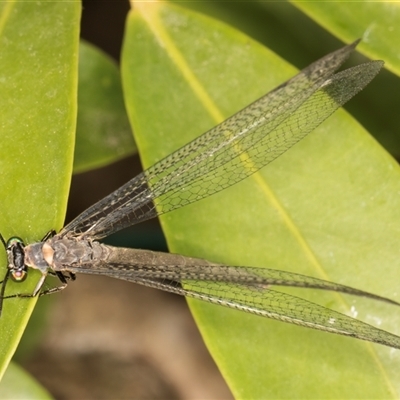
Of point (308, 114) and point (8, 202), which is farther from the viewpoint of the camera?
point (308, 114)

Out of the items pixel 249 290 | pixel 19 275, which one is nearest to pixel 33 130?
pixel 19 275

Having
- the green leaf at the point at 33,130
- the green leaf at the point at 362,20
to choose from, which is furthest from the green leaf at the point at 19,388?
the green leaf at the point at 362,20

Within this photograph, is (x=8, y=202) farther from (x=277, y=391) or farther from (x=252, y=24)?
(x=252, y=24)

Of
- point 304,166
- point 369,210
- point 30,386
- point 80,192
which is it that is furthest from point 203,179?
point 80,192

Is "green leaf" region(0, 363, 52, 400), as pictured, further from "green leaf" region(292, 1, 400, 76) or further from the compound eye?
"green leaf" region(292, 1, 400, 76)

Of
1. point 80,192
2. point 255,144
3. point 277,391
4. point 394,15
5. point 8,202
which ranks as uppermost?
point 394,15

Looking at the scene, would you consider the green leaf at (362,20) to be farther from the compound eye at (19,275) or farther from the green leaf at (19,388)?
the green leaf at (19,388)
